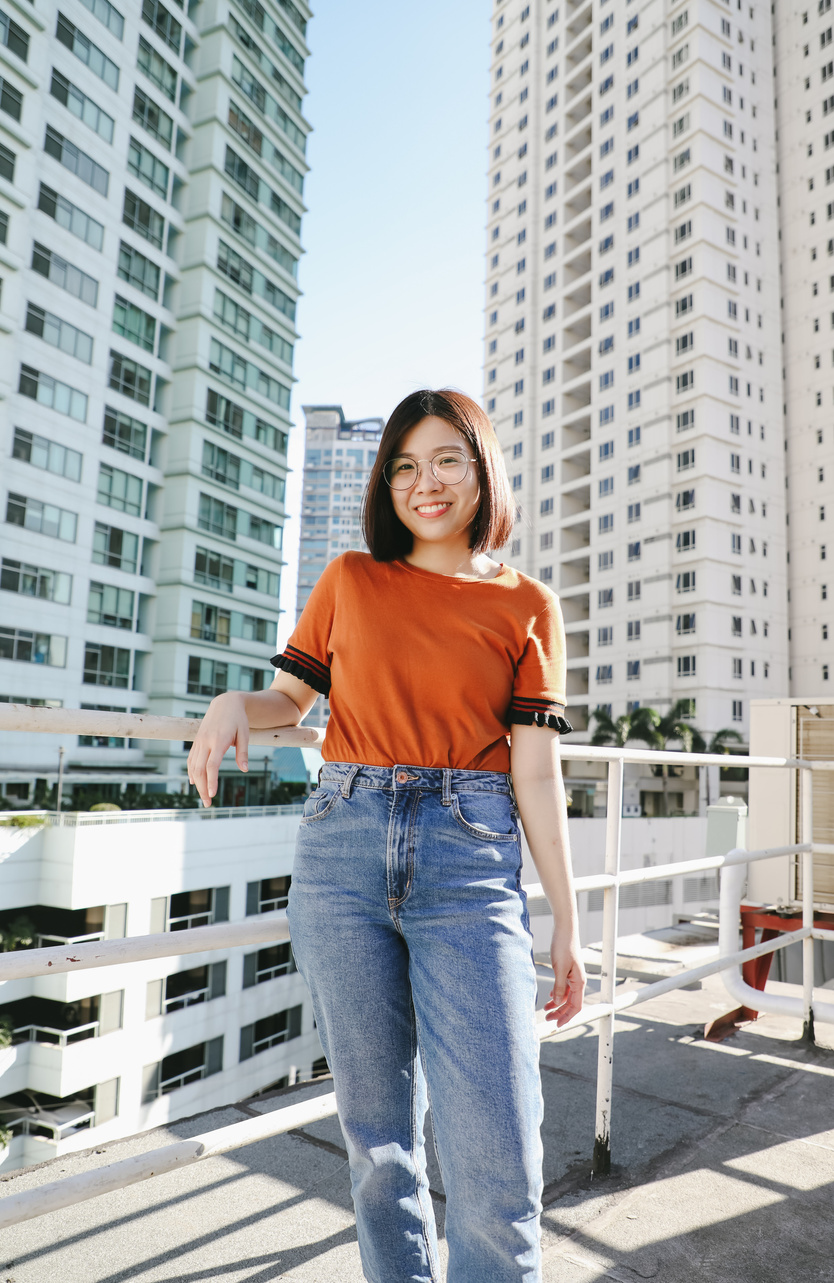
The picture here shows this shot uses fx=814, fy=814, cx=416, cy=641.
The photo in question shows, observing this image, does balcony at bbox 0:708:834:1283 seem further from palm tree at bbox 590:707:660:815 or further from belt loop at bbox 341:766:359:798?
palm tree at bbox 590:707:660:815

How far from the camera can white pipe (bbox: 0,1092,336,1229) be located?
130 centimetres

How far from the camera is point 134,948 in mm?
1437

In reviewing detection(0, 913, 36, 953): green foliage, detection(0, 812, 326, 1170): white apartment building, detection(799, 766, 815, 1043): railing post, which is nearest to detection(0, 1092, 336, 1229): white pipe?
detection(799, 766, 815, 1043): railing post

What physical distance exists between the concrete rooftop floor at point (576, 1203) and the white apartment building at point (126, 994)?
14086 mm

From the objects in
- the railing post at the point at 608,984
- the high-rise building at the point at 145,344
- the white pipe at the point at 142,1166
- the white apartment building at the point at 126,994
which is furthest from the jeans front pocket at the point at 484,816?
the high-rise building at the point at 145,344

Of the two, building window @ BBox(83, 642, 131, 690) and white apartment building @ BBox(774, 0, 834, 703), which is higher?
white apartment building @ BBox(774, 0, 834, 703)

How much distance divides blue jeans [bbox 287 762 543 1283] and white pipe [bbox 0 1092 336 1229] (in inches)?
12.2

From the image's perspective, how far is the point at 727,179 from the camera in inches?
1662

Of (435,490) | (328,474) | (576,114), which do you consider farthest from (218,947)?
(328,474)

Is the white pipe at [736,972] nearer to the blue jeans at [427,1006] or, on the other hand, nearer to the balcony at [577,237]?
the blue jeans at [427,1006]

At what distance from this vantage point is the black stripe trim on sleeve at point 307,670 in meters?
1.62

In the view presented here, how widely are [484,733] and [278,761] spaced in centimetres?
3245

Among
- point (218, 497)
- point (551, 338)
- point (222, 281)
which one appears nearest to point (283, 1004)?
point (218, 497)

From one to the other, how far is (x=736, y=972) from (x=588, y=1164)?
1360 mm
